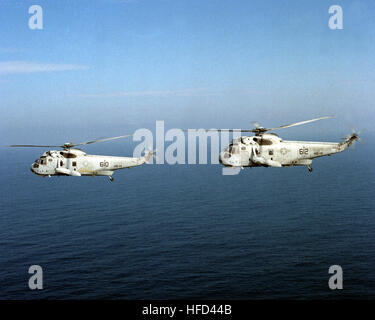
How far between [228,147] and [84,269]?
6541 inches

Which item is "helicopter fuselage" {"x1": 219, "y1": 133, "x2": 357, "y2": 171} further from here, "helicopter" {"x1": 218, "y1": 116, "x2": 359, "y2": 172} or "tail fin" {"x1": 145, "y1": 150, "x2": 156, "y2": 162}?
"tail fin" {"x1": 145, "y1": 150, "x2": 156, "y2": 162}

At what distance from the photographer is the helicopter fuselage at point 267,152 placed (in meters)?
49.4

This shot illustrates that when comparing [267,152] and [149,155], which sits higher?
[267,152]

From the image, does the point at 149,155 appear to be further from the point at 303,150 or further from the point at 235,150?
the point at 303,150

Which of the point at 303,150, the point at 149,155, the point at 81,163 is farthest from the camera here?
the point at 303,150

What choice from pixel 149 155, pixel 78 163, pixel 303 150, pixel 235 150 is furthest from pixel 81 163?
pixel 303 150

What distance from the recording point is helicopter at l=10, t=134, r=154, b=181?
48031 millimetres

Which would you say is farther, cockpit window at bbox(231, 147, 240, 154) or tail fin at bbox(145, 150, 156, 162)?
cockpit window at bbox(231, 147, 240, 154)

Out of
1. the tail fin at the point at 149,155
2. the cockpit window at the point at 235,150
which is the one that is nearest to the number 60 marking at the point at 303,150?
the cockpit window at the point at 235,150

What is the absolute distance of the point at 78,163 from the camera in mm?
49000

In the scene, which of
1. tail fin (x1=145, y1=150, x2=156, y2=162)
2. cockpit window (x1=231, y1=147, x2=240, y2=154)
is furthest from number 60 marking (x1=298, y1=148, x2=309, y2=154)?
tail fin (x1=145, y1=150, x2=156, y2=162)

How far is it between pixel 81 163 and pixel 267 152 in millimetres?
22694
